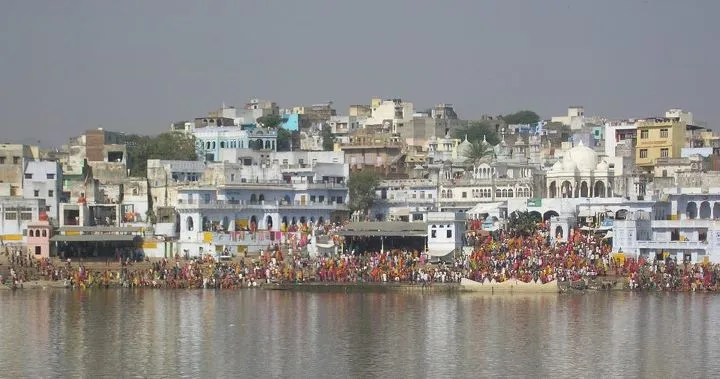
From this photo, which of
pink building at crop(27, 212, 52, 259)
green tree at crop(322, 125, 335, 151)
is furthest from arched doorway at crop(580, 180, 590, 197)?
pink building at crop(27, 212, 52, 259)

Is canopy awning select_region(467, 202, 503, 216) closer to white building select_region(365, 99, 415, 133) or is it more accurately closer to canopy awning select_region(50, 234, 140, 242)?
canopy awning select_region(50, 234, 140, 242)

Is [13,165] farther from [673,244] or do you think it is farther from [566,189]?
[673,244]

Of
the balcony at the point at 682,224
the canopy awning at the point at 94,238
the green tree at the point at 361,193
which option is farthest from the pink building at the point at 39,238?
the balcony at the point at 682,224

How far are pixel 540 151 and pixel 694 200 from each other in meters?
18.8

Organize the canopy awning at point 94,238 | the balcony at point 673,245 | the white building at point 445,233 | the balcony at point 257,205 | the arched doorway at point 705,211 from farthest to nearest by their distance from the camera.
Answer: the balcony at point 257,205 < the arched doorway at point 705,211 < the canopy awning at point 94,238 < the white building at point 445,233 < the balcony at point 673,245

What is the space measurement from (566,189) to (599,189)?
147 cm

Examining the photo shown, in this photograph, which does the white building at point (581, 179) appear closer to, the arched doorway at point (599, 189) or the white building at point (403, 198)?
the arched doorway at point (599, 189)

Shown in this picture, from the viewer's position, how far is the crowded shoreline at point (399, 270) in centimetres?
5600

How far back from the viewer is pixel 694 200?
64312mm

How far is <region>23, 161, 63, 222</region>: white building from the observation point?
67875mm

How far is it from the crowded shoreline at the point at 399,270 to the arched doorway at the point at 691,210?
15.5ft

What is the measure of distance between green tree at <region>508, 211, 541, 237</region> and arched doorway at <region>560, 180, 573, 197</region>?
360 centimetres

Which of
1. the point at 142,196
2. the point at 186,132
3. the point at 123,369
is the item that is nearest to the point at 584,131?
the point at 186,132

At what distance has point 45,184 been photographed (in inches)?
2689
